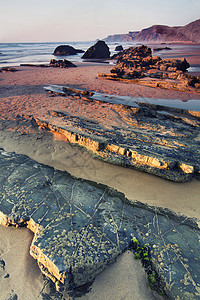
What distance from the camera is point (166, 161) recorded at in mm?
3682

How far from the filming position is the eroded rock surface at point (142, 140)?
3.77 metres

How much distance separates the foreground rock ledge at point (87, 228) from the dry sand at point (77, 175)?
177 millimetres

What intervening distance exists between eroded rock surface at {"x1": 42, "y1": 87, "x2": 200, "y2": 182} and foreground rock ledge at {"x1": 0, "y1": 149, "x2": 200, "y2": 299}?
1.02 metres

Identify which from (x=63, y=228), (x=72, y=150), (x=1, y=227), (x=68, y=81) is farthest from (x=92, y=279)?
(x=68, y=81)

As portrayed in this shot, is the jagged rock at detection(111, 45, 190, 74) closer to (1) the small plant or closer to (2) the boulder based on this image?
(2) the boulder

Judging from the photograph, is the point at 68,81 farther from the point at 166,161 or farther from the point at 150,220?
the point at 150,220

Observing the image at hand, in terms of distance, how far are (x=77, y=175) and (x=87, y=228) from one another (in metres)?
1.59

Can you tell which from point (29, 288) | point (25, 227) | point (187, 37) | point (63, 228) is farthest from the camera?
point (187, 37)

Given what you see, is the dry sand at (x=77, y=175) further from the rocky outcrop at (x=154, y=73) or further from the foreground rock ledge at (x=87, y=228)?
the rocky outcrop at (x=154, y=73)

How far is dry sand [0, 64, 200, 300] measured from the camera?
83.0 inches

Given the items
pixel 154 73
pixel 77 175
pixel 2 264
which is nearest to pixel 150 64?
pixel 154 73

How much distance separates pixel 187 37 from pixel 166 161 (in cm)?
11478

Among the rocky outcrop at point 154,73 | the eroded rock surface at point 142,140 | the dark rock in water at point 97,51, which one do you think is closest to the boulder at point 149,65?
the rocky outcrop at point 154,73

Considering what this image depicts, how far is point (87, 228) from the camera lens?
2.52 metres
